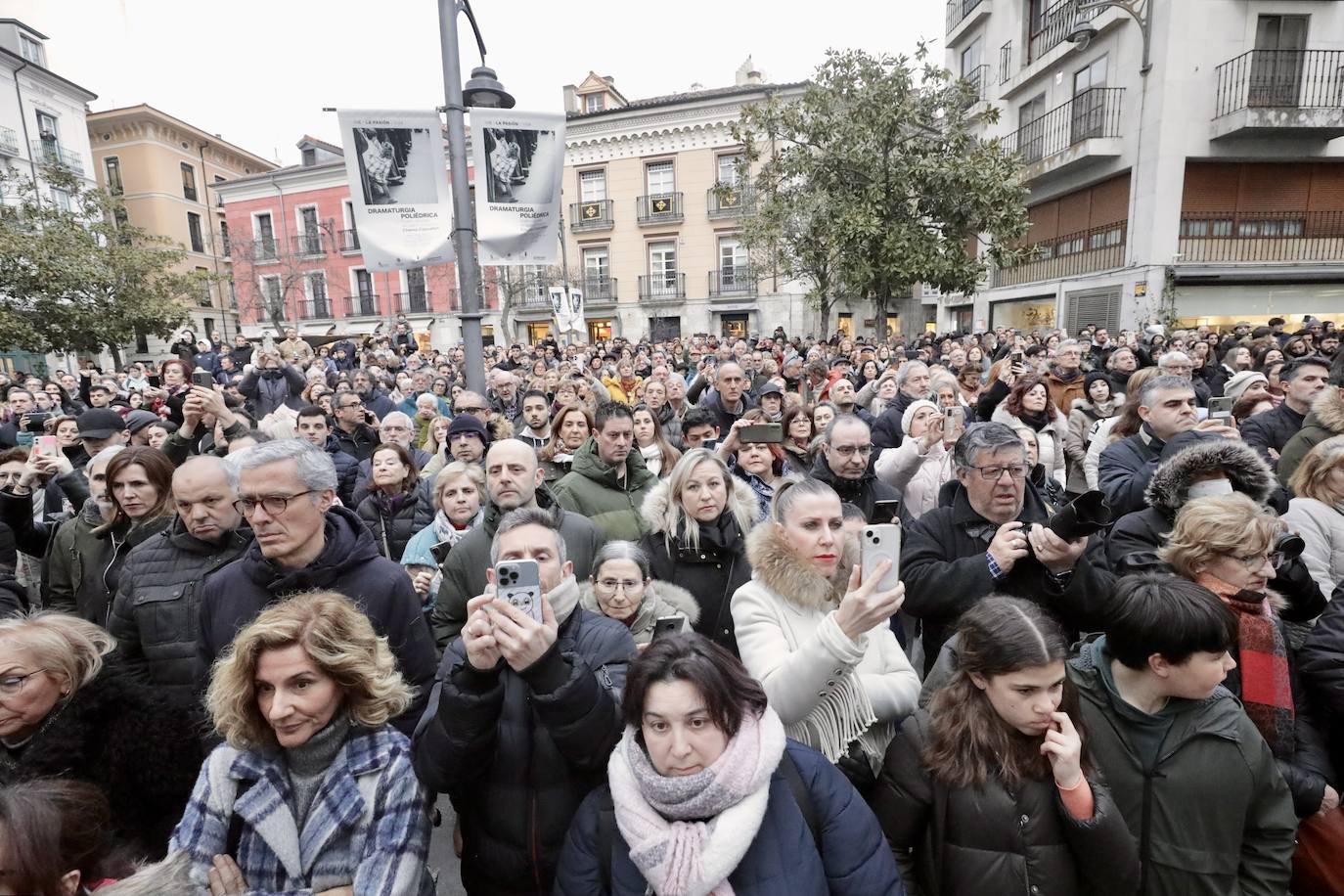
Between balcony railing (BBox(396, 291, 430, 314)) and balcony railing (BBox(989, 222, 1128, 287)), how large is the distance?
1022 inches

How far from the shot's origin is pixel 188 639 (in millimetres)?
2439

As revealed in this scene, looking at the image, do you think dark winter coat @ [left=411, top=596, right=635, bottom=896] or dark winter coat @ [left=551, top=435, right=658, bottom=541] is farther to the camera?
dark winter coat @ [left=551, top=435, right=658, bottom=541]

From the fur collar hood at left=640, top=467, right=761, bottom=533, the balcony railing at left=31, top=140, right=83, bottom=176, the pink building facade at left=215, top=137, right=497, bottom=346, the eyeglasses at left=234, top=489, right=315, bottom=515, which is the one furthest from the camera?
the pink building facade at left=215, top=137, right=497, bottom=346

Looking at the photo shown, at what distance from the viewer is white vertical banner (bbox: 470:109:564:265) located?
4.77 meters

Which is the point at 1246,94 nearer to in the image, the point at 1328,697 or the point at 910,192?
the point at 910,192

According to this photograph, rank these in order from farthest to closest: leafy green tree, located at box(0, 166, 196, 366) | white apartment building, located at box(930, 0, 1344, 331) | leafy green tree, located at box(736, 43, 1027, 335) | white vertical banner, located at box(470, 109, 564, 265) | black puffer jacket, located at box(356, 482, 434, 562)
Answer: white apartment building, located at box(930, 0, 1344, 331)
leafy green tree, located at box(0, 166, 196, 366)
leafy green tree, located at box(736, 43, 1027, 335)
white vertical banner, located at box(470, 109, 564, 265)
black puffer jacket, located at box(356, 482, 434, 562)

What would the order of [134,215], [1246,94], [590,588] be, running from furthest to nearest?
[134,215], [1246,94], [590,588]

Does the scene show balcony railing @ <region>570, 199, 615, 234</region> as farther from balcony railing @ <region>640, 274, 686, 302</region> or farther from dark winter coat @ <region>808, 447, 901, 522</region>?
dark winter coat @ <region>808, 447, 901, 522</region>

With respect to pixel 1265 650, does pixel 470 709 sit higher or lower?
higher

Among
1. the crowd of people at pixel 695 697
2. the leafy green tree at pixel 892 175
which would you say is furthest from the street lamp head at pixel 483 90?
the leafy green tree at pixel 892 175

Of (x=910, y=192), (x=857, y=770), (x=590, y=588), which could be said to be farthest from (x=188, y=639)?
(x=910, y=192)

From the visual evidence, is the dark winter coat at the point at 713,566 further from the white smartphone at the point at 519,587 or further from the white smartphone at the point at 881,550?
the white smartphone at the point at 519,587

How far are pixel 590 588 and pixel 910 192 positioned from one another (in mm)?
13044

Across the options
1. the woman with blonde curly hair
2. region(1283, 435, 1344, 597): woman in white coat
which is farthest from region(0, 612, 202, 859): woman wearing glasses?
region(1283, 435, 1344, 597): woman in white coat
